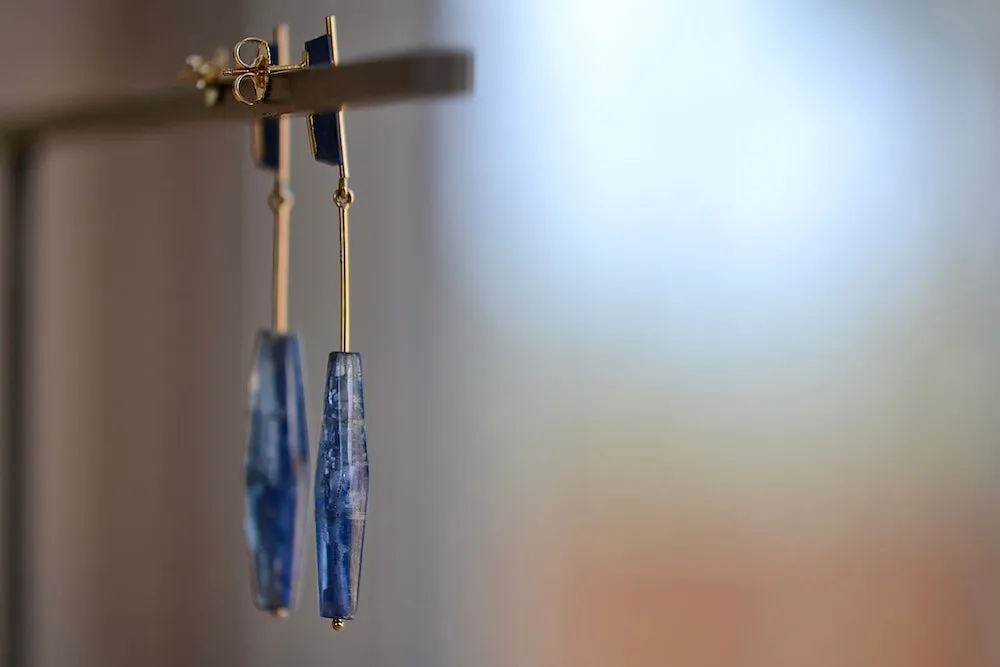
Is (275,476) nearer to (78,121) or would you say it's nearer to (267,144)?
(267,144)

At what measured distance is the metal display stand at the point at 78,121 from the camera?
20.7 inches

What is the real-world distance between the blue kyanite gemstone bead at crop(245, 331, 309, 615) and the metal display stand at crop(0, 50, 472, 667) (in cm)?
15

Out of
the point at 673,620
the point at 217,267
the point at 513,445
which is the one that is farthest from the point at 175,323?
the point at 673,620

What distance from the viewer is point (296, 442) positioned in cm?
54

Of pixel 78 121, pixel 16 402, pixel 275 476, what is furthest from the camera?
pixel 16 402

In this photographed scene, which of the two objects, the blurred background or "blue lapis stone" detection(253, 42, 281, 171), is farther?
the blurred background

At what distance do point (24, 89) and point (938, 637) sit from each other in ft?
4.18

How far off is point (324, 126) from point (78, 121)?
1.32ft

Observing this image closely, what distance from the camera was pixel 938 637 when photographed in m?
1.10

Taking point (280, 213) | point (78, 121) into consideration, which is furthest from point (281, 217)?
point (78, 121)

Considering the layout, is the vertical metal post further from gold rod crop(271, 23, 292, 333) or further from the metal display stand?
gold rod crop(271, 23, 292, 333)

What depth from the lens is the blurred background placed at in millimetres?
1097

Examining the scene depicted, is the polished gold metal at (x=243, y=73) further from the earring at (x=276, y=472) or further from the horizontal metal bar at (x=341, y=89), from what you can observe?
the earring at (x=276, y=472)

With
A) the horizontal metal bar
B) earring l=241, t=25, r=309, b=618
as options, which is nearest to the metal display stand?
the horizontal metal bar
